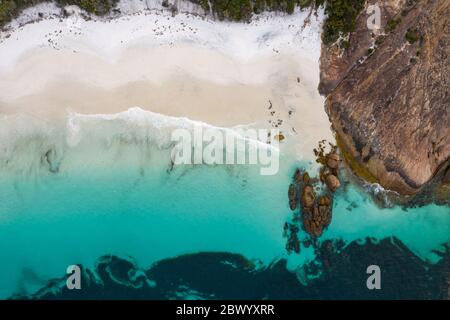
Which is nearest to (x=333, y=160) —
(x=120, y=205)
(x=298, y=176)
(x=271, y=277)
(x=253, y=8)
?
(x=298, y=176)

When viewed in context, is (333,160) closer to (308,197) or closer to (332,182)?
(332,182)

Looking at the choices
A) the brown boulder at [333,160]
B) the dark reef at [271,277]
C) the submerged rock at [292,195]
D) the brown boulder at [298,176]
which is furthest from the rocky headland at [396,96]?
the dark reef at [271,277]

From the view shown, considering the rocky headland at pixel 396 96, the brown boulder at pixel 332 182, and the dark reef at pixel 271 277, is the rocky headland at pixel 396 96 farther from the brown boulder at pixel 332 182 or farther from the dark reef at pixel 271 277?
the dark reef at pixel 271 277

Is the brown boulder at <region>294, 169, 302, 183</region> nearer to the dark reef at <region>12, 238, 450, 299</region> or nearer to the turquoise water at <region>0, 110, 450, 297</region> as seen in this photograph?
the turquoise water at <region>0, 110, 450, 297</region>

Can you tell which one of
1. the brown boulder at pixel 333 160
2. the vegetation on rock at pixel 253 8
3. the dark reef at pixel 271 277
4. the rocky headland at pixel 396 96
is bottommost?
the dark reef at pixel 271 277

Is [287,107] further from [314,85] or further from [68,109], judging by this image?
[68,109]

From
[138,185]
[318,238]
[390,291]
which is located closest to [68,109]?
[138,185]
